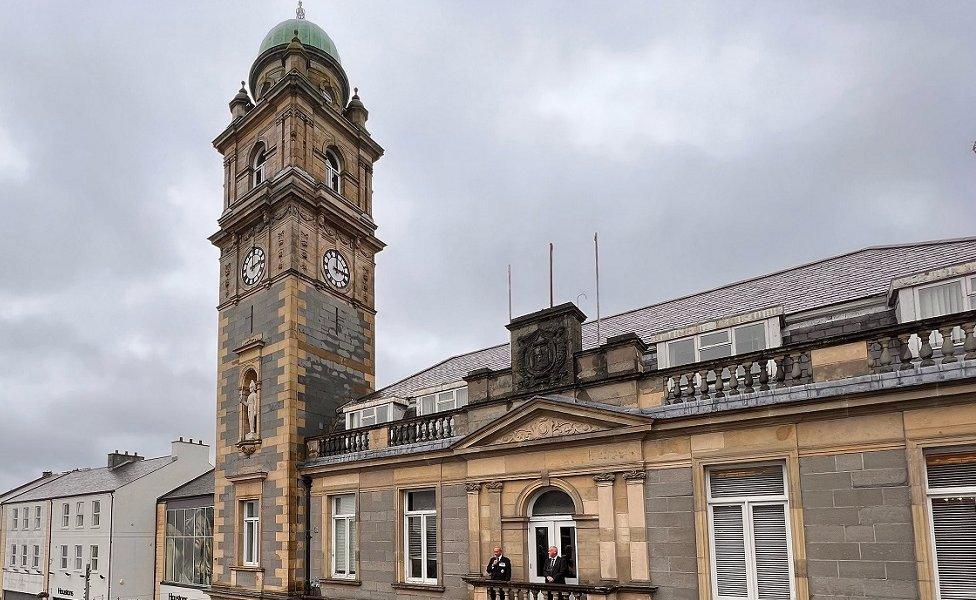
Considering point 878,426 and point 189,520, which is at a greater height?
point 878,426

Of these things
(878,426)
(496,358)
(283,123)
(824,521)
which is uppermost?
(283,123)

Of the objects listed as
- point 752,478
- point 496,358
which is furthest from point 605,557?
point 496,358

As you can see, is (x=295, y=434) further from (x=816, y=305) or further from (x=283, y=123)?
(x=816, y=305)

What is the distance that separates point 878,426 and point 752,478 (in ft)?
7.07

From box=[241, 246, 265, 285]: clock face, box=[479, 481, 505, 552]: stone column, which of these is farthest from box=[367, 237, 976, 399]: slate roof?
box=[241, 246, 265, 285]: clock face

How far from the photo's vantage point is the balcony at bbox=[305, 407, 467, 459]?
15.6 meters

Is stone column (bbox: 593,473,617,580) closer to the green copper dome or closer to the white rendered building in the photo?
the green copper dome

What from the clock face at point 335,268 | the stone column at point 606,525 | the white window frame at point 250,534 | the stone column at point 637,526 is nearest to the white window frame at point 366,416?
the white window frame at point 250,534

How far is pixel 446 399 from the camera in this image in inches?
709

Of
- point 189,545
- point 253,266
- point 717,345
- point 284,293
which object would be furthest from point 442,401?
point 189,545

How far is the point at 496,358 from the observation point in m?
20.6

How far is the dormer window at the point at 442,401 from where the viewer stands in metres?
17.6

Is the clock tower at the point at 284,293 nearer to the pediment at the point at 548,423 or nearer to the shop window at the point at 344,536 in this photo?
the shop window at the point at 344,536

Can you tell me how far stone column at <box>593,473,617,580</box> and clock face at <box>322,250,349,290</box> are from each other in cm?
1238
